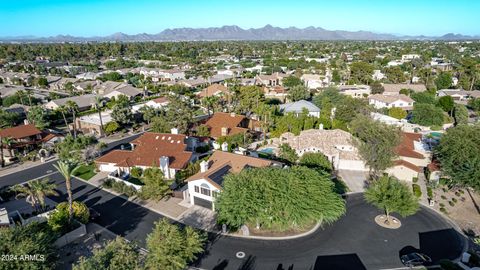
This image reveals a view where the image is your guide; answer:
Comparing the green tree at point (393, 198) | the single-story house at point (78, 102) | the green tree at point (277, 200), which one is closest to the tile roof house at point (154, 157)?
the green tree at point (277, 200)

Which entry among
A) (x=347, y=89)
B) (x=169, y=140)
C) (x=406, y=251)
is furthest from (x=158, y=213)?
(x=347, y=89)

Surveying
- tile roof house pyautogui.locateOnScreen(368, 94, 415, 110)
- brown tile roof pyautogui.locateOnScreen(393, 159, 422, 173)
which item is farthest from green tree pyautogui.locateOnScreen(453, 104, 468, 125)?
brown tile roof pyautogui.locateOnScreen(393, 159, 422, 173)

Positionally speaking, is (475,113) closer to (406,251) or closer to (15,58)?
(406,251)

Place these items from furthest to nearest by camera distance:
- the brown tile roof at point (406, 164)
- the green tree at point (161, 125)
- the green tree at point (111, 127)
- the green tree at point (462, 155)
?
1. the green tree at point (111, 127)
2. the green tree at point (161, 125)
3. the brown tile roof at point (406, 164)
4. the green tree at point (462, 155)

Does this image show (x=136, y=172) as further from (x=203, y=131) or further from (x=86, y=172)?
(x=203, y=131)

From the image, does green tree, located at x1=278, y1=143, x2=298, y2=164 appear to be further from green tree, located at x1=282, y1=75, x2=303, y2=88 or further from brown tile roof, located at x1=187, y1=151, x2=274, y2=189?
green tree, located at x1=282, y1=75, x2=303, y2=88

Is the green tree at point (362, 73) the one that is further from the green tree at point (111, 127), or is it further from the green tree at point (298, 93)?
the green tree at point (111, 127)

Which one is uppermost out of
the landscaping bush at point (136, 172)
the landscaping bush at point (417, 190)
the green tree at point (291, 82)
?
the green tree at point (291, 82)
